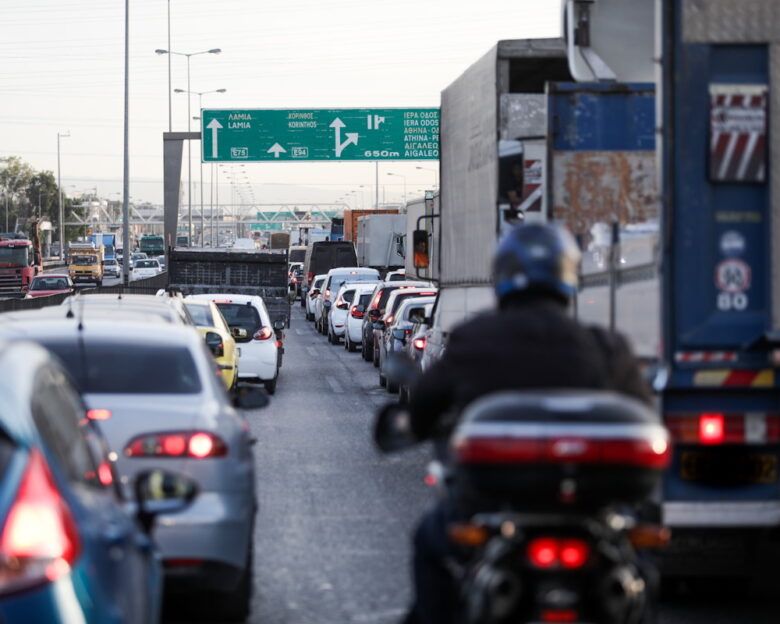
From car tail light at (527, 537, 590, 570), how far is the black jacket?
536 mm

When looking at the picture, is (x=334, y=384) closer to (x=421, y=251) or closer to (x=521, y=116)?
(x=421, y=251)

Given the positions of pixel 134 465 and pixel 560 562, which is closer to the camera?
pixel 560 562

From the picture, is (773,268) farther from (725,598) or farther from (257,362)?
(257,362)

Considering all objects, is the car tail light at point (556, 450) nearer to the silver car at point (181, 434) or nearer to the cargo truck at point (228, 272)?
the silver car at point (181, 434)

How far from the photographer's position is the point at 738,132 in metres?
7.70

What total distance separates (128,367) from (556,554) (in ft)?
13.6

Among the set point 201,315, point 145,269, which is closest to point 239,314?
point 201,315

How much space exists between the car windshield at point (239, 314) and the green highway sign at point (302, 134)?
26.6m

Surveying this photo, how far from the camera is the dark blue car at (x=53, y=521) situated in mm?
3711

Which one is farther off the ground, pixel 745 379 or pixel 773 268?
pixel 773 268

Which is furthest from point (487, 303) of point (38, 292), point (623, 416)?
point (38, 292)

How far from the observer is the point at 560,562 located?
4277mm

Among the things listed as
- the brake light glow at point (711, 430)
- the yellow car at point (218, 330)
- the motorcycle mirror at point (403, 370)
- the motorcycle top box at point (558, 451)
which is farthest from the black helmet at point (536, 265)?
the yellow car at point (218, 330)

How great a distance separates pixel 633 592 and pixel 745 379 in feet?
11.4
